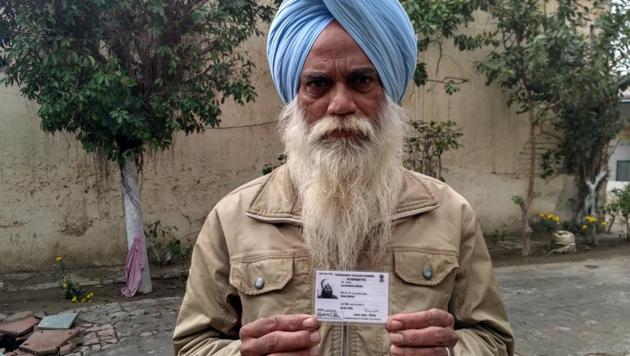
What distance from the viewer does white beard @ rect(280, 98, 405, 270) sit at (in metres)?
1.49

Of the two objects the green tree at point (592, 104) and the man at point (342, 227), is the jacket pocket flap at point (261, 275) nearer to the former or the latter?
the man at point (342, 227)

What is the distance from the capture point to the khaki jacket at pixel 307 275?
145cm

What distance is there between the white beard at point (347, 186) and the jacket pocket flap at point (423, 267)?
66 millimetres

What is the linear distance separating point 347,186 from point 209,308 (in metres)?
0.55

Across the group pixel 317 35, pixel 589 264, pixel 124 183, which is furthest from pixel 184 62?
pixel 589 264

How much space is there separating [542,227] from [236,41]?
729cm

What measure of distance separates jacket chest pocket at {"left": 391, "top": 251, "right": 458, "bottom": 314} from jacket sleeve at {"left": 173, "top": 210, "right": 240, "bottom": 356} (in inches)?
19.1

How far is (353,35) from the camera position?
1.47 metres

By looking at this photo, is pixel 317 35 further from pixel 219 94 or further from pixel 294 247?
pixel 219 94

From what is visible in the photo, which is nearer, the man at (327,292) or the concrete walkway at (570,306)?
the man at (327,292)

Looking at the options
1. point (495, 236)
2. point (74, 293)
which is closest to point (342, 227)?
point (74, 293)

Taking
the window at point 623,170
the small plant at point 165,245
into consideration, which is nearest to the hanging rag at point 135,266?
the small plant at point 165,245

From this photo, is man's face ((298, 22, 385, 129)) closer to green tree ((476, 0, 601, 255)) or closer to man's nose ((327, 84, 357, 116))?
man's nose ((327, 84, 357, 116))

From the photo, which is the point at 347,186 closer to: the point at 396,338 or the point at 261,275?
the point at 261,275
